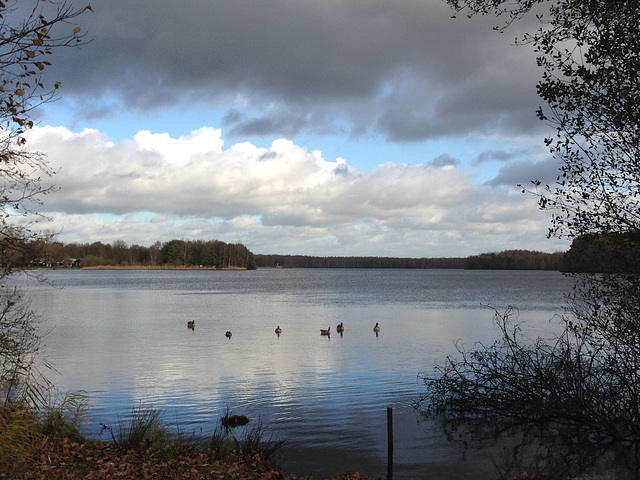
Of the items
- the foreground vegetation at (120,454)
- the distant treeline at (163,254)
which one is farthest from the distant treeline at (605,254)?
the distant treeline at (163,254)

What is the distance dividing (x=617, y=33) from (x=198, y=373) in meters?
16.3

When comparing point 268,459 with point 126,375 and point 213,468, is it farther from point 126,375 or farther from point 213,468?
point 126,375

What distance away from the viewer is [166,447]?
978cm

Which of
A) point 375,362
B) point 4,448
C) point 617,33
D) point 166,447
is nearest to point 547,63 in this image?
point 617,33

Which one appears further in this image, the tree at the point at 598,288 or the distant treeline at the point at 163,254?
the distant treeline at the point at 163,254

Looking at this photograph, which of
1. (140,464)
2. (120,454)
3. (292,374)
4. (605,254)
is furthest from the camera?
(292,374)

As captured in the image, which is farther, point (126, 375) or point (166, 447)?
point (126, 375)

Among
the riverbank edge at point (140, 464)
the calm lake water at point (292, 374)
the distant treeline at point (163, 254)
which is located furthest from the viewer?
the distant treeline at point (163, 254)

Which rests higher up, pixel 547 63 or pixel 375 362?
pixel 547 63

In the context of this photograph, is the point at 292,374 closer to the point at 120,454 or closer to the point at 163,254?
the point at 120,454

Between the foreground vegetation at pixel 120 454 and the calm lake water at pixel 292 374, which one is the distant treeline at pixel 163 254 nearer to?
the calm lake water at pixel 292 374

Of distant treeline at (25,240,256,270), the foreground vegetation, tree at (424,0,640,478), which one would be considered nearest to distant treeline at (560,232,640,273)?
tree at (424,0,640,478)

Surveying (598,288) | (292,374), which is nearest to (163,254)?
(292,374)

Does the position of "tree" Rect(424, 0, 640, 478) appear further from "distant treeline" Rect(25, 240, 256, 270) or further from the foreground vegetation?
"distant treeline" Rect(25, 240, 256, 270)
